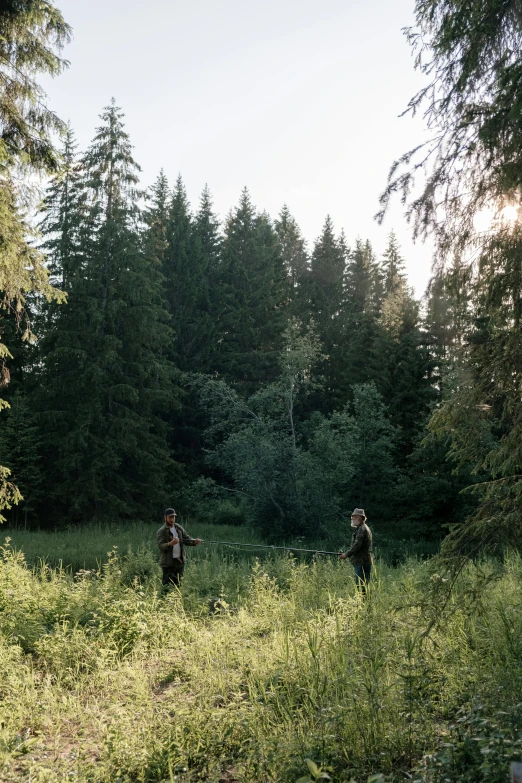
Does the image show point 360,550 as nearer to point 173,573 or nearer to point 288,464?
point 173,573

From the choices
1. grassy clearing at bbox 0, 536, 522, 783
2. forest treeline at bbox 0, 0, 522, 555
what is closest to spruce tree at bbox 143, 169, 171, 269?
forest treeline at bbox 0, 0, 522, 555

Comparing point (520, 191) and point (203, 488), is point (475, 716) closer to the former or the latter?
point (520, 191)

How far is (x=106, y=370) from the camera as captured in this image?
96.6 feet

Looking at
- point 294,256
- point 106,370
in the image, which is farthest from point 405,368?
point 294,256

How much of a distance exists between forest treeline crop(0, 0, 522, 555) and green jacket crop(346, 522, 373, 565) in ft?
8.03

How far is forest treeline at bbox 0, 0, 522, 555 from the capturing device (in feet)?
19.2

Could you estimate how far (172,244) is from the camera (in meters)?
40.1

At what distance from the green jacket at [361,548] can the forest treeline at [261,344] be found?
8.03ft

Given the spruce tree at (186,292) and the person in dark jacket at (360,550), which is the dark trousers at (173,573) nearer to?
the person in dark jacket at (360,550)

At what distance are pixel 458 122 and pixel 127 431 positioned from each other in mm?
24483

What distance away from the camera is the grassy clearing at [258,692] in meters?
4.80

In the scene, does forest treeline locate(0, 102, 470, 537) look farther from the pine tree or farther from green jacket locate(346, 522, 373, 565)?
green jacket locate(346, 522, 373, 565)

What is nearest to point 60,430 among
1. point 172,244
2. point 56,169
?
point 172,244

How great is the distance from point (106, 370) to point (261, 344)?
529 inches
